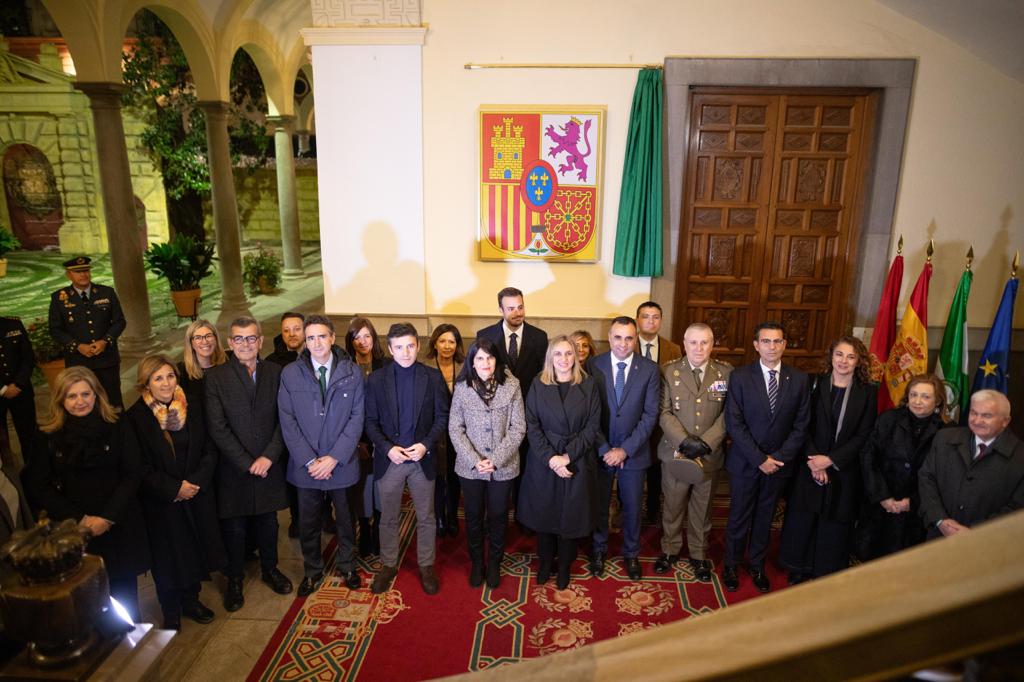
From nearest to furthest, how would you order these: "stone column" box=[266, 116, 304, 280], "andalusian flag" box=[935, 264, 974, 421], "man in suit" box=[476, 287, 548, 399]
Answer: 1. "man in suit" box=[476, 287, 548, 399]
2. "andalusian flag" box=[935, 264, 974, 421]
3. "stone column" box=[266, 116, 304, 280]

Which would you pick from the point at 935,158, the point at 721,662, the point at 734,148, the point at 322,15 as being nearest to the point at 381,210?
the point at 322,15

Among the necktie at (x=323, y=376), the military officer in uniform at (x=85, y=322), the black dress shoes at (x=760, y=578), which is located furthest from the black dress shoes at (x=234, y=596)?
the black dress shoes at (x=760, y=578)

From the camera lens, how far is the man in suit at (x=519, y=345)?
479 cm

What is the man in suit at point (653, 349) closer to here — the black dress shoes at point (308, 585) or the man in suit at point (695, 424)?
the man in suit at point (695, 424)

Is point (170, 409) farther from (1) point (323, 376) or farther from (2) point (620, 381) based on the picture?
(2) point (620, 381)

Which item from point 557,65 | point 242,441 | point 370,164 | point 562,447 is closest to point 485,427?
point 562,447

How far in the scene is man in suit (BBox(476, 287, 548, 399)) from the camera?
4.79 metres

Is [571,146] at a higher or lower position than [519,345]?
higher

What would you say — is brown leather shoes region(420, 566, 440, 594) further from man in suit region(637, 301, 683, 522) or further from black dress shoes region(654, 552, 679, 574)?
man in suit region(637, 301, 683, 522)

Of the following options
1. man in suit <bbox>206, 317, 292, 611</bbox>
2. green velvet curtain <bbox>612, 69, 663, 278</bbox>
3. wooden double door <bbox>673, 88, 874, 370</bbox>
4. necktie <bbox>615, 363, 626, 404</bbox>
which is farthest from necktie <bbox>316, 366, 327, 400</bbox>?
wooden double door <bbox>673, 88, 874, 370</bbox>

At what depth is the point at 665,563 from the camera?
14.4ft

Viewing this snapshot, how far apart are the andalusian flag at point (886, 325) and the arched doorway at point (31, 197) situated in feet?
65.8

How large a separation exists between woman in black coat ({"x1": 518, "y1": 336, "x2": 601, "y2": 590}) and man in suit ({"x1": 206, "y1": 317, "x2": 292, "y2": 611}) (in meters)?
1.58

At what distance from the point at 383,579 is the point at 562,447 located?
1.47m
